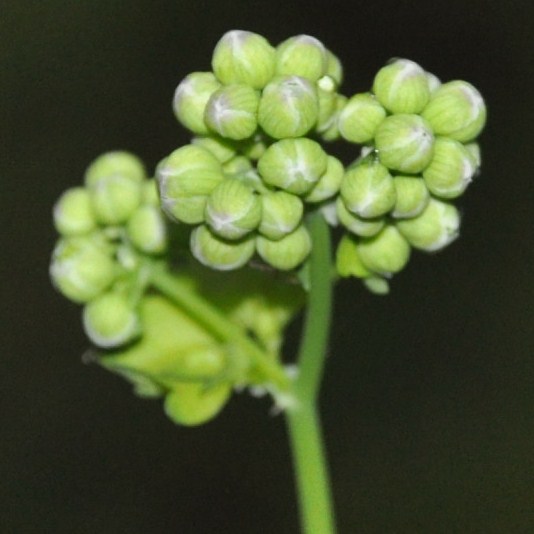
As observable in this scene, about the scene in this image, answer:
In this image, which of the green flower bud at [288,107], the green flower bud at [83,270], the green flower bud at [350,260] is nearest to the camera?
the green flower bud at [288,107]

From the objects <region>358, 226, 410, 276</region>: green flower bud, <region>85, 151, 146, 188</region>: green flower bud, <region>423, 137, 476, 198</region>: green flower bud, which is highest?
<region>85, 151, 146, 188</region>: green flower bud

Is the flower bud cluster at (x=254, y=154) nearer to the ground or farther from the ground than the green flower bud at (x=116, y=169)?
nearer to the ground

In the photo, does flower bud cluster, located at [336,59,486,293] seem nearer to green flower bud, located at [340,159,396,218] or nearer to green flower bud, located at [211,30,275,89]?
green flower bud, located at [340,159,396,218]

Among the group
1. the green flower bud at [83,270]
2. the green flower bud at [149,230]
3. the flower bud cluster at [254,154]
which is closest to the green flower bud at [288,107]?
the flower bud cluster at [254,154]

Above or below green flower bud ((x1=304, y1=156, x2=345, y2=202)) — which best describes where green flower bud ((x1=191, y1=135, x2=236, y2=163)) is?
above

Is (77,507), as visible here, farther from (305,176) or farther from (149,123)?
(305,176)

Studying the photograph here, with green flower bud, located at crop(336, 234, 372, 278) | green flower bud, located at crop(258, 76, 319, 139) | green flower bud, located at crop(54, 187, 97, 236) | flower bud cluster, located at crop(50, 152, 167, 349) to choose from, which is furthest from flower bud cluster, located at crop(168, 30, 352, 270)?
green flower bud, located at crop(54, 187, 97, 236)

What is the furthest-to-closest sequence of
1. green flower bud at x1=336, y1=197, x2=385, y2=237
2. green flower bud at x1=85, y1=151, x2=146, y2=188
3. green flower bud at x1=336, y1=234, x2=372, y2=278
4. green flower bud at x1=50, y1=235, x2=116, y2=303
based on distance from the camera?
green flower bud at x1=85, y1=151, x2=146, y2=188 → green flower bud at x1=50, y1=235, x2=116, y2=303 → green flower bud at x1=336, y1=234, x2=372, y2=278 → green flower bud at x1=336, y1=197, x2=385, y2=237

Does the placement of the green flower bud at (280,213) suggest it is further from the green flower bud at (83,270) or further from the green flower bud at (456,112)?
the green flower bud at (83,270)
